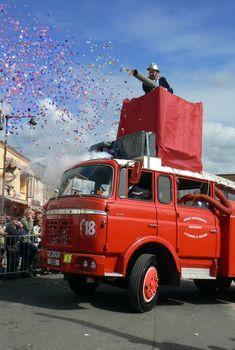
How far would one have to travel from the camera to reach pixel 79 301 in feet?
31.4

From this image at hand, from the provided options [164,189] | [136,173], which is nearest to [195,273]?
[164,189]

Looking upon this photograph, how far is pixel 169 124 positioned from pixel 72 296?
12.9ft

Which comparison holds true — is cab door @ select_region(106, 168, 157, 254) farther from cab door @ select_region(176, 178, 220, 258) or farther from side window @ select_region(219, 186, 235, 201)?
side window @ select_region(219, 186, 235, 201)

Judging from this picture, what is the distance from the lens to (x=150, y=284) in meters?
8.72

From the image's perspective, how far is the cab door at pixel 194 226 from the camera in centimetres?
934

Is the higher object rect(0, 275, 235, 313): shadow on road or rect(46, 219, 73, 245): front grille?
rect(46, 219, 73, 245): front grille

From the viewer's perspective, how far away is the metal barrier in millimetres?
12977

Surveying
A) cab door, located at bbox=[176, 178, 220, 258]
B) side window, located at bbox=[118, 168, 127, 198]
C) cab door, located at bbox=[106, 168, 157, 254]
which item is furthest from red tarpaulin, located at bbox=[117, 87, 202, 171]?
side window, located at bbox=[118, 168, 127, 198]

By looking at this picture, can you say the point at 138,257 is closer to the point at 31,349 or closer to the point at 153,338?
the point at 153,338

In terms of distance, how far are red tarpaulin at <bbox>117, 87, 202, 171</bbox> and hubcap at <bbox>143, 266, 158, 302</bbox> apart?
6.87 feet

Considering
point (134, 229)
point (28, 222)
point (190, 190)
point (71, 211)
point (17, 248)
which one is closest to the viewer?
point (134, 229)

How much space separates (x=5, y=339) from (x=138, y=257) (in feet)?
9.54

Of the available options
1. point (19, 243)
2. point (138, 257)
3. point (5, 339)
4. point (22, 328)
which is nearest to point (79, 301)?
point (138, 257)

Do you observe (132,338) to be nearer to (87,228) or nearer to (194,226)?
(87,228)
